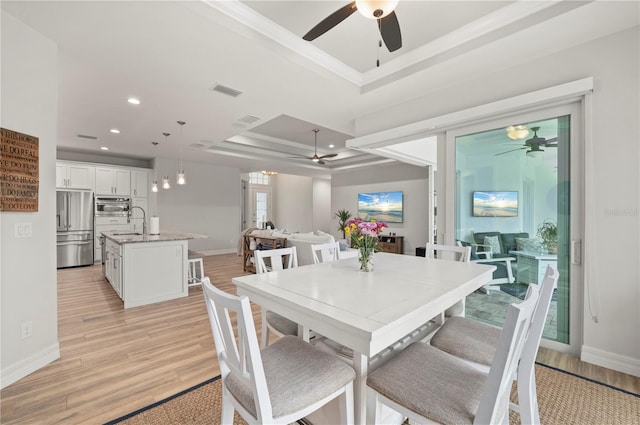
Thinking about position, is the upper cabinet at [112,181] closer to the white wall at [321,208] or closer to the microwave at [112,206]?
the microwave at [112,206]

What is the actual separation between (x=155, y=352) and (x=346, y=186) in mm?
7354

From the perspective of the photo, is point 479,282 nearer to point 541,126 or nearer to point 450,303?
point 450,303

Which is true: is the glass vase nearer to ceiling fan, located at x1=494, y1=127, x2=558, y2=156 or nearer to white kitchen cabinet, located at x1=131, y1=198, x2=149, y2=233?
ceiling fan, located at x1=494, y1=127, x2=558, y2=156

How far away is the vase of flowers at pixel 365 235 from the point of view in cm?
181

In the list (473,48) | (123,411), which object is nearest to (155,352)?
(123,411)

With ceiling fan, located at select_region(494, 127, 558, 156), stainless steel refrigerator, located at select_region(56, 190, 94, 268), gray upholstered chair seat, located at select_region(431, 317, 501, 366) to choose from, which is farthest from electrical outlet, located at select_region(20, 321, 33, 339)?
stainless steel refrigerator, located at select_region(56, 190, 94, 268)

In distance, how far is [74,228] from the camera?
586cm

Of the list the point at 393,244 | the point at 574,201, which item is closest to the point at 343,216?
the point at 393,244

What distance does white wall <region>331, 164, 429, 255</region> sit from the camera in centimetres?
735

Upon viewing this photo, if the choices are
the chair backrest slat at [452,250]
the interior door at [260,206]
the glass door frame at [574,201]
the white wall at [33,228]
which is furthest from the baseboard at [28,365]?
the interior door at [260,206]

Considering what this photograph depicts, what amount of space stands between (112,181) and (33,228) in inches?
201

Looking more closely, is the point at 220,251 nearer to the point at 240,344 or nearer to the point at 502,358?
the point at 240,344

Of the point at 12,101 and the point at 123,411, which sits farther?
the point at 12,101

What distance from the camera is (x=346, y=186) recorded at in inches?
359
